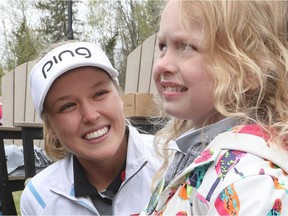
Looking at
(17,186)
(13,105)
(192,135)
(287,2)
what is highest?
(287,2)

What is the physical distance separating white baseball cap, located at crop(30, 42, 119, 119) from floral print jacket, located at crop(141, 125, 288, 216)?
0.78 meters

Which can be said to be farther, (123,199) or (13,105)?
(13,105)

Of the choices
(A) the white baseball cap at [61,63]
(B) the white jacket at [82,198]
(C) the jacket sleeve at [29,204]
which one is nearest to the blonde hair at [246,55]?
(A) the white baseball cap at [61,63]

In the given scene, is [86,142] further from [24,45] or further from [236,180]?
A: [24,45]

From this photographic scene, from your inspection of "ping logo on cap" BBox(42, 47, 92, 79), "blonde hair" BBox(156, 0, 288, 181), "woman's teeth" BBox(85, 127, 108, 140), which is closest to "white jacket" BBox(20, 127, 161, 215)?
"woman's teeth" BBox(85, 127, 108, 140)

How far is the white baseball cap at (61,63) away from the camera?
160cm

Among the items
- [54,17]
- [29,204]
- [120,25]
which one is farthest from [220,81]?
[54,17]

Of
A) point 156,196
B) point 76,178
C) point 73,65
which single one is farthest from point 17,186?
point 156,196

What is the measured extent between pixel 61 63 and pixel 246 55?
0.83m

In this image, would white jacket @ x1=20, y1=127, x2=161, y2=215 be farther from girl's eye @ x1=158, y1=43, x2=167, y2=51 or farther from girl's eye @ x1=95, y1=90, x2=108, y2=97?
girl's eye @ x1=158, y1=43, x2=167, y2=51

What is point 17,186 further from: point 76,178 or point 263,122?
point 263,122

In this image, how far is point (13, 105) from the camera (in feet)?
18.5

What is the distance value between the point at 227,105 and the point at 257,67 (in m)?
0.10

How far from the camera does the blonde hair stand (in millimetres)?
954
